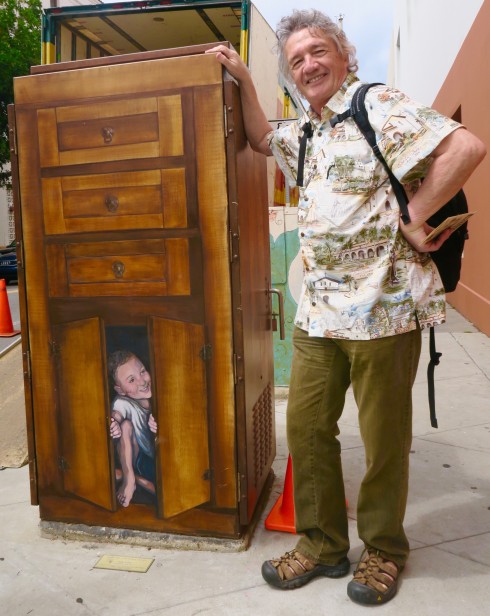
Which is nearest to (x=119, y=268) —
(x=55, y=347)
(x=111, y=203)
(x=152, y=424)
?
(x=111, y=203)

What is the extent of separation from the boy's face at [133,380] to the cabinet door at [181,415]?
0.06 metres

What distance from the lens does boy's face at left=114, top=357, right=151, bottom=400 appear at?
2.84m

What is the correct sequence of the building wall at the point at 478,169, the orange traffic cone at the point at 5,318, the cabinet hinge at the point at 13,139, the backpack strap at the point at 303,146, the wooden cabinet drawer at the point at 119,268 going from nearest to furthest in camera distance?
the backpack strap at the point at 303,146 < the wooden cabinet drawer at the point at 119,268 < the cabinet hinge at the point at 13,139 < the building wall at the point at 478,169 < the orange traffic cone at the point at 5,318

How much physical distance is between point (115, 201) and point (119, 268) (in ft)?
1.04

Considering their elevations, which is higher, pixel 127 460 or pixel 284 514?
pixel 127 460

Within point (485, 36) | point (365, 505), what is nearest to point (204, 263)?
point (365, 505)

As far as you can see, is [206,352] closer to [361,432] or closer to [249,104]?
[361,432]

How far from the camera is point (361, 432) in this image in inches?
97.1

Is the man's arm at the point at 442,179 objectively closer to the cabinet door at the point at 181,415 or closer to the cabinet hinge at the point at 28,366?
the cabinet door at the point at 181,415

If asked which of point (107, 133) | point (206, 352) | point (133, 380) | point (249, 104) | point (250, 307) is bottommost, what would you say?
point (133, 380)

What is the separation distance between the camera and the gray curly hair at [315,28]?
2348 millimetres

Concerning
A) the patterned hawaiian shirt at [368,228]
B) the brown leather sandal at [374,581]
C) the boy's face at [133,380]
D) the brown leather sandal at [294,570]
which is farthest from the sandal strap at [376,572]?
the boy's face at [133,380]

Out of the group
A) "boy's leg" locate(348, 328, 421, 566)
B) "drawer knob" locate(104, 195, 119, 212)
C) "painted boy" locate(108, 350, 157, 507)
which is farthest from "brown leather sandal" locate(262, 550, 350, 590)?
"drawer knob" locate(104, 195, 119, 212)

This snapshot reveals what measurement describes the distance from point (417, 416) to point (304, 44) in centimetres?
328
